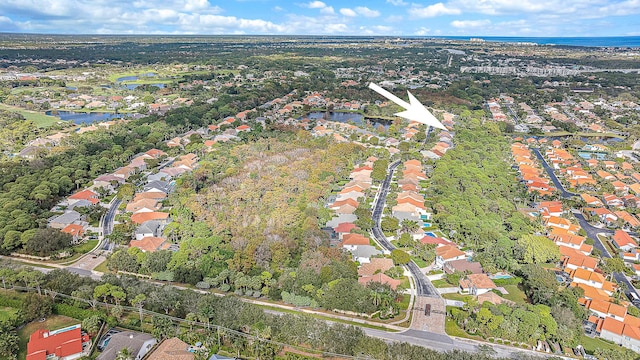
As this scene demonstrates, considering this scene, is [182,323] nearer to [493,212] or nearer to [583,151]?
[493,212]

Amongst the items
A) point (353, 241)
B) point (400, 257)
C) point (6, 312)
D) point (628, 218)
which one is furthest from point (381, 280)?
point (628, 218)

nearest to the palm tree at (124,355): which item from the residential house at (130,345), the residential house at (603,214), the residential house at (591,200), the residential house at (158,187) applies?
the residential house at (130,345)

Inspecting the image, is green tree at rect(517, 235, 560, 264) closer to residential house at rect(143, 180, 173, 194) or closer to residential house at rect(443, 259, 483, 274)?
residential house at rect(443, 259, 483, 274)

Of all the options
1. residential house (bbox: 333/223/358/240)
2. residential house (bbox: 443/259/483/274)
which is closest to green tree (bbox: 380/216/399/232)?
residential house (bbox: 333/223/358/240)

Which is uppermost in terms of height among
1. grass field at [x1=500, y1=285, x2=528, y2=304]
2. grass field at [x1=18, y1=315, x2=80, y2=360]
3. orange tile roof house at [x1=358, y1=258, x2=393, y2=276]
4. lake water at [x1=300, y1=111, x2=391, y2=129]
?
lake water at [x1=300, y1=111, x2=391, y2=129]

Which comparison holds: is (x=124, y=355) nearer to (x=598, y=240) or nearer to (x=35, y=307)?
(x=35, y=307)

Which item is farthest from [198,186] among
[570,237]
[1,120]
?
[1,120]

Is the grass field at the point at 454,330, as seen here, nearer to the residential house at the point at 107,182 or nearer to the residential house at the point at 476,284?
the residential house at the point at 476,284
